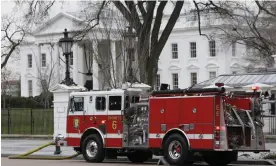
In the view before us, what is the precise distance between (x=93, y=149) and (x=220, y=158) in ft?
14.3

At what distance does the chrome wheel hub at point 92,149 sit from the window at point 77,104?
1.39 meters

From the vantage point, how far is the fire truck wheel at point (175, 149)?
794 inches

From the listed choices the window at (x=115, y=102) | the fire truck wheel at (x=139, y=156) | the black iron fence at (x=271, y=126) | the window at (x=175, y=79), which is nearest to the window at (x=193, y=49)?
the window at (x=175, y=79)

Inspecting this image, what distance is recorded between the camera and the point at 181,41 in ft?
281

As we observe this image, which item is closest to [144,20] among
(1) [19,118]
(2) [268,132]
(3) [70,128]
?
(2) [268,132]

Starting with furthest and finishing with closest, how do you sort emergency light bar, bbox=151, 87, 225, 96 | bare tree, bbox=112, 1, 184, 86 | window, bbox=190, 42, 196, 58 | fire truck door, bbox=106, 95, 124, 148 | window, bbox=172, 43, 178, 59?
window, bbox=172, 43, 178, 59 < window, bbox=190, 42, 196, 58 < bare tree, bbox=112, 1, 184, 86 < fire truck door, bbox=106, 95, 124, 148 < emergency light bar, bbox=151, 87, 225, 96

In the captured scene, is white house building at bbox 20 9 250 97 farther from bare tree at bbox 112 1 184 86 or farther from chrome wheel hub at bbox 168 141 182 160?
chrome wheel hub at bbox 168 141 182 160

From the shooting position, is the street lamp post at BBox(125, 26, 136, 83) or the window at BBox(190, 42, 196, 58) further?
the window at BBox(190, 42, 196, 58)

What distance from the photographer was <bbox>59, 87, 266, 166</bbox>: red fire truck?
65.4 ft

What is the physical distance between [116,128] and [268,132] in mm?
16862

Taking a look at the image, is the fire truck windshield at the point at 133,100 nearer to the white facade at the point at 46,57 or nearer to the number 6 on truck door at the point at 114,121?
the number 6 on truck door at the point at 114,121

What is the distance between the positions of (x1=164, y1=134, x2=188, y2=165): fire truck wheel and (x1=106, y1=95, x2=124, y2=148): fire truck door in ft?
7.54

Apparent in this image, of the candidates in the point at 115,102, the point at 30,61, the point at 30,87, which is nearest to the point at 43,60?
the point at 30,61

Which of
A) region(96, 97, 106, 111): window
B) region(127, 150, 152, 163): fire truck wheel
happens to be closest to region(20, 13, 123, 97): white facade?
region(96, 97, 106, 111): window
